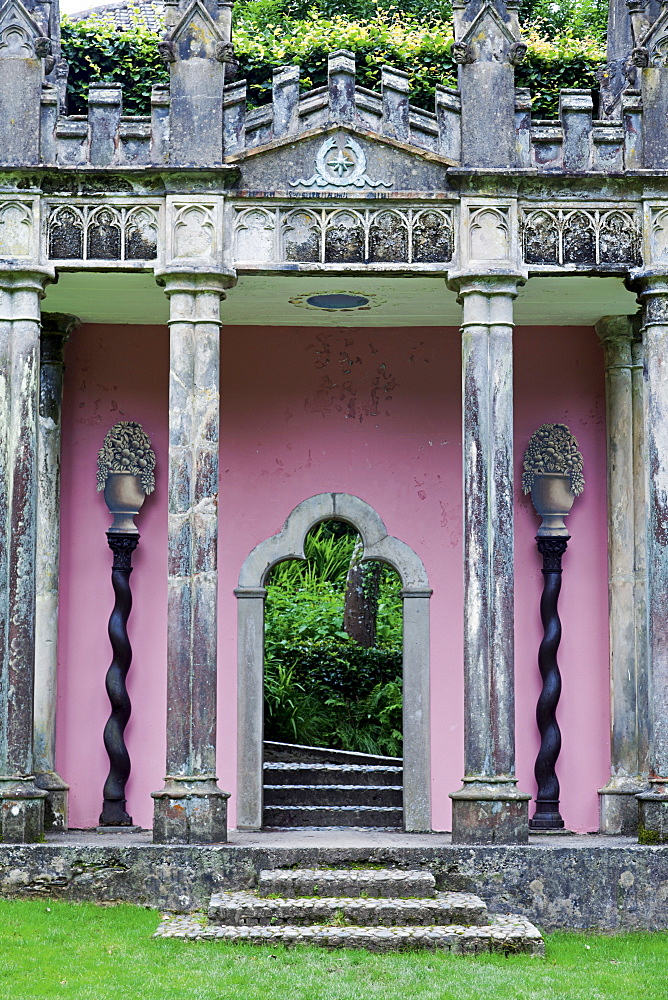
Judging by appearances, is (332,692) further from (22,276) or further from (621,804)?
(22,276)

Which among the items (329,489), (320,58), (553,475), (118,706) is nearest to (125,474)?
(329,489)

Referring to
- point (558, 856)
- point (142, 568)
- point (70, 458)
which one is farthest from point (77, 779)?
point (558, 856)

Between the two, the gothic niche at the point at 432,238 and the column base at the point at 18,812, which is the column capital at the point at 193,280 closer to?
the gothic niche at the point at 432,238

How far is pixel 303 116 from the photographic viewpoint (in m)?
9.57

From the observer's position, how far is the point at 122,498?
36.5ft

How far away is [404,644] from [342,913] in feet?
10.8

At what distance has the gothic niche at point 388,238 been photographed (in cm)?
960

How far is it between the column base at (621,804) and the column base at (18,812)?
440cm

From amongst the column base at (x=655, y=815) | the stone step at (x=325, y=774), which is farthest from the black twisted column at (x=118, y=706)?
the column base at (x=655, y=815)

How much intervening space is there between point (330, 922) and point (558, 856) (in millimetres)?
1657

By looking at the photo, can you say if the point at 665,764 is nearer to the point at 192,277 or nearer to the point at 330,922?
the point at 330,922

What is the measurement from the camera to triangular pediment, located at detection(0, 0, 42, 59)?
9500 mm

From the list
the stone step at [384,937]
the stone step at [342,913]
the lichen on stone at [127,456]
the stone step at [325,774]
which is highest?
the lichen on stone at [127,456]

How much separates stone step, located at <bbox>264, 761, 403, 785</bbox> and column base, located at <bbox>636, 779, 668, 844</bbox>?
328 cm
